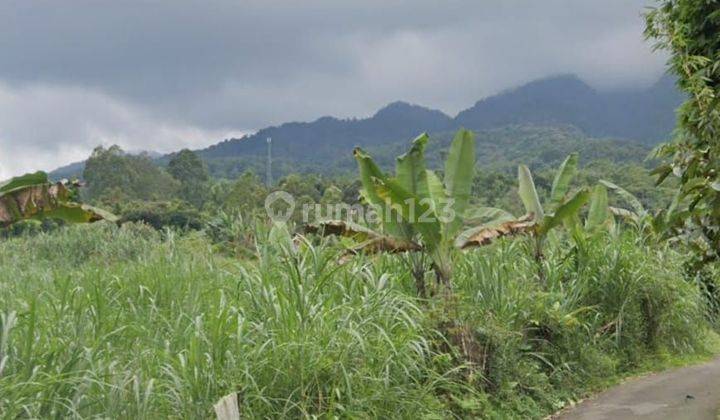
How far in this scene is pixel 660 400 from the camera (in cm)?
635

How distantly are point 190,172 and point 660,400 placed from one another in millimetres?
62826

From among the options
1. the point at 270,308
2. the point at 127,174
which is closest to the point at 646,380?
the point at 270,308

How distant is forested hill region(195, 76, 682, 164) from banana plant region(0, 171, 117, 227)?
475 ft

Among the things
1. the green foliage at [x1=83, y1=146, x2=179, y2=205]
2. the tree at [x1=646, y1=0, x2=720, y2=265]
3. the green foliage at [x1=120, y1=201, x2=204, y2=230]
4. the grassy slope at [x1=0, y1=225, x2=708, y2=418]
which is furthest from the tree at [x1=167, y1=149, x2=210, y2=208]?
the tree at [x1=646, y1=0, x2=720, y2=265]

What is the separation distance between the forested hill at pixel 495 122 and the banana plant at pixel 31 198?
475ft


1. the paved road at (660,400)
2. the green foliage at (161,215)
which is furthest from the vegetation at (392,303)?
the green foliage at (161,215)

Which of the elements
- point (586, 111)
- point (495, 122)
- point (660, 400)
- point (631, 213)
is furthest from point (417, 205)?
point (586, 111)

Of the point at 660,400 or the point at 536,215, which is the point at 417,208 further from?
the point at 660,400

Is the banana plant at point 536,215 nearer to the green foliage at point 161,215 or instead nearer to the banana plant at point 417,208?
the banana plant at point 417,208

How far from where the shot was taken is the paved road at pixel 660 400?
589 cm

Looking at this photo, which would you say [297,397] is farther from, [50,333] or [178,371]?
[50,333]

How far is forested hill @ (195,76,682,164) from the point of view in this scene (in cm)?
16088

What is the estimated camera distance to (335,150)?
168 meters

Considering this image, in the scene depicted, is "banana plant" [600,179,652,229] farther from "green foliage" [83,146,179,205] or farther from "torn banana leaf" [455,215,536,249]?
"green foliage" [83,146,179,205]
